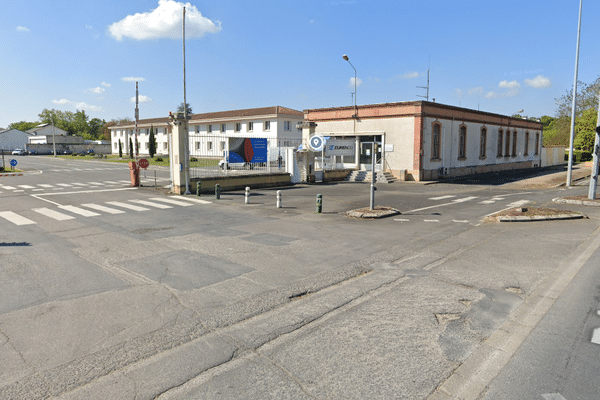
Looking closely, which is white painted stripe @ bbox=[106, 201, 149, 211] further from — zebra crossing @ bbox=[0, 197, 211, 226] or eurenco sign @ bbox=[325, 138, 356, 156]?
eurenco sign @ bbox=[325, 138, 356, 156]

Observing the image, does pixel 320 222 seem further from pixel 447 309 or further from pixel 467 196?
pixel 467 196

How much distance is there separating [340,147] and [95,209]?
1969 cm

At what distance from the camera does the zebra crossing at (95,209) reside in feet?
45.8

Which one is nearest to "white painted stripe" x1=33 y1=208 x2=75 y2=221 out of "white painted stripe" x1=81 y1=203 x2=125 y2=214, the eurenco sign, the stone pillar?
"white painted stripe" x1=81 y1=203 x2=125 y2=214

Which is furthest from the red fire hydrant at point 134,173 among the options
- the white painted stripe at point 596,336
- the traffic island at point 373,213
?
the white painted stripe at point 596,336

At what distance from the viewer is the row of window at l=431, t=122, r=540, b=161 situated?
31638 millimetres

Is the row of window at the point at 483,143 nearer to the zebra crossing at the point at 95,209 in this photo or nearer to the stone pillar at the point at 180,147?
the stone pillar at the point at 180,147

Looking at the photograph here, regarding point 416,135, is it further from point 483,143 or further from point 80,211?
point 80,211

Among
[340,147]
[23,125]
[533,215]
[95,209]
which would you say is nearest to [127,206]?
[95,209]

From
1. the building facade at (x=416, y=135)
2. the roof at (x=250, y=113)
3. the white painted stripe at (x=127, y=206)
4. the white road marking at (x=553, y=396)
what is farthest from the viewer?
the roof at (x=250, y=113)

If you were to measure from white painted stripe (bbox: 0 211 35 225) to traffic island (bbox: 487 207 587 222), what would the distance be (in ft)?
49.5

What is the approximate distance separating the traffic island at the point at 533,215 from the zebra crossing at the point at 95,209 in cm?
1157

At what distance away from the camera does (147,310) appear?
612cm

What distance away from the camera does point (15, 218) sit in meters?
13.9
